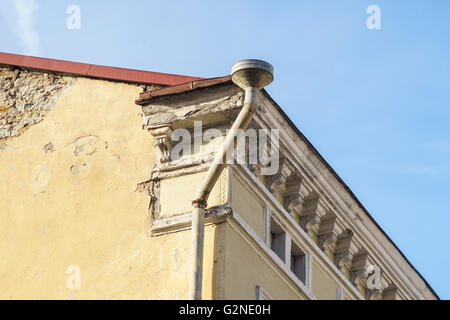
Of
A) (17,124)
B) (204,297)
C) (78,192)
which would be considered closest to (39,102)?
(17,124)

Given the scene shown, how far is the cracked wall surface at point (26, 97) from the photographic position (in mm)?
15047

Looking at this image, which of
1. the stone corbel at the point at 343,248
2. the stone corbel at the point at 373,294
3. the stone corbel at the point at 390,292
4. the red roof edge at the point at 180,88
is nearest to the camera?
the red roof edge at the point at 180,88

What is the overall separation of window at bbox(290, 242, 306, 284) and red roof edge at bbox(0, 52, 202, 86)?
A: 93.3 inches

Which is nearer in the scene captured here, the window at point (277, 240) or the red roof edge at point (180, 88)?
the red roof edge at point (180, 88)

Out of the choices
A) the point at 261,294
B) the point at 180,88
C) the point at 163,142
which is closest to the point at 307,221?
the point at 261,294

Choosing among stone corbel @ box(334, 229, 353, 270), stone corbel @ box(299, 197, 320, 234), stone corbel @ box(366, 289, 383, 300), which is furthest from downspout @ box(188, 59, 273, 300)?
stone corbel @ box(366, 289, 383, 300)

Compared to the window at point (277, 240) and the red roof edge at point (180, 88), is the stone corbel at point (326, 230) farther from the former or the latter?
the red roof edge at point (180, 88)

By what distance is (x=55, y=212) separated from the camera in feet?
46.3

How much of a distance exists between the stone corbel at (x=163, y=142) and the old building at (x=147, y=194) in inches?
0.7

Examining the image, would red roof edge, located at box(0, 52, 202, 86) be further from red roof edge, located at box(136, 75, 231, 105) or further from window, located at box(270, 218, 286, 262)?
window, located at box(270, 218, 286, 262)

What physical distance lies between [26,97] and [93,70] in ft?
3.07

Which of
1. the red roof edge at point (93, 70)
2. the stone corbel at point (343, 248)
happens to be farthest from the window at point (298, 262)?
the red roof edge at point (93, 70)
